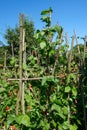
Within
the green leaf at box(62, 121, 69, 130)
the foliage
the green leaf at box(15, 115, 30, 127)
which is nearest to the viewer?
the green leaf at box(15, 115, 30, 127)

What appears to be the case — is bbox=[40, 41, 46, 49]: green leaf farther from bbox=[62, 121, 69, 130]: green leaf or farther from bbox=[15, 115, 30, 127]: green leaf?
bbox=[62, 121, 69, 130]: green leaf

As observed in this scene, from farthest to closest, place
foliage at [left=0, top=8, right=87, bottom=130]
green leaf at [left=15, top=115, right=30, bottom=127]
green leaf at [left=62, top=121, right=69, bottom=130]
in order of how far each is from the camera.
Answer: green leaf at [left=62, top=121, right=69, bottom=130]
foliage at [left=0, top=8, right=87, bottom=130]
green leaf at [left=15, top=115, right=30, bottom=127]

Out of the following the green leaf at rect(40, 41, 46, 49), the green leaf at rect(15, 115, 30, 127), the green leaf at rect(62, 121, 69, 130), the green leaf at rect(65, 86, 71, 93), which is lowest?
the green leaf at rect(62, 121, 69, 130)

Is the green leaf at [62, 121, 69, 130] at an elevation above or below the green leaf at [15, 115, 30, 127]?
below

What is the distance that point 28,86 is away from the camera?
4.37 meters

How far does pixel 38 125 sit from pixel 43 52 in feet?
3.37

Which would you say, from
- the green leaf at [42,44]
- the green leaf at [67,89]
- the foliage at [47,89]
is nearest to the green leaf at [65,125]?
the foliage at [47,89]

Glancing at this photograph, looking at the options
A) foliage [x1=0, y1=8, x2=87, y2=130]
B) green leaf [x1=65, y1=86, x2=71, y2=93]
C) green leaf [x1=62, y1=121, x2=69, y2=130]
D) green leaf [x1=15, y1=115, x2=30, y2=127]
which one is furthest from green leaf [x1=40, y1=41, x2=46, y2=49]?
green leaf [x1=62, y1=121, x2=69, y2=130]

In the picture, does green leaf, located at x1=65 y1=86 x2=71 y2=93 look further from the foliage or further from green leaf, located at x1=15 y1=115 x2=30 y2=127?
green leaf, located at x1=15 y1=115 x2=30 y2=127

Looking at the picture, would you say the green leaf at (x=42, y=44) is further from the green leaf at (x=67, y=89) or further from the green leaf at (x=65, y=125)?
the green leaf at (x=65, y=125)

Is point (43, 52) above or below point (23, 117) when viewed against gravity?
above

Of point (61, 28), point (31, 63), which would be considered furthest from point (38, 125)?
point (61, 28)

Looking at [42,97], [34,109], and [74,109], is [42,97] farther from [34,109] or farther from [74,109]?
[74,109]

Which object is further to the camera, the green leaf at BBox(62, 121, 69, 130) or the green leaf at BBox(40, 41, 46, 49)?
the green leaf at BBox(62, 121, 69, 130)
